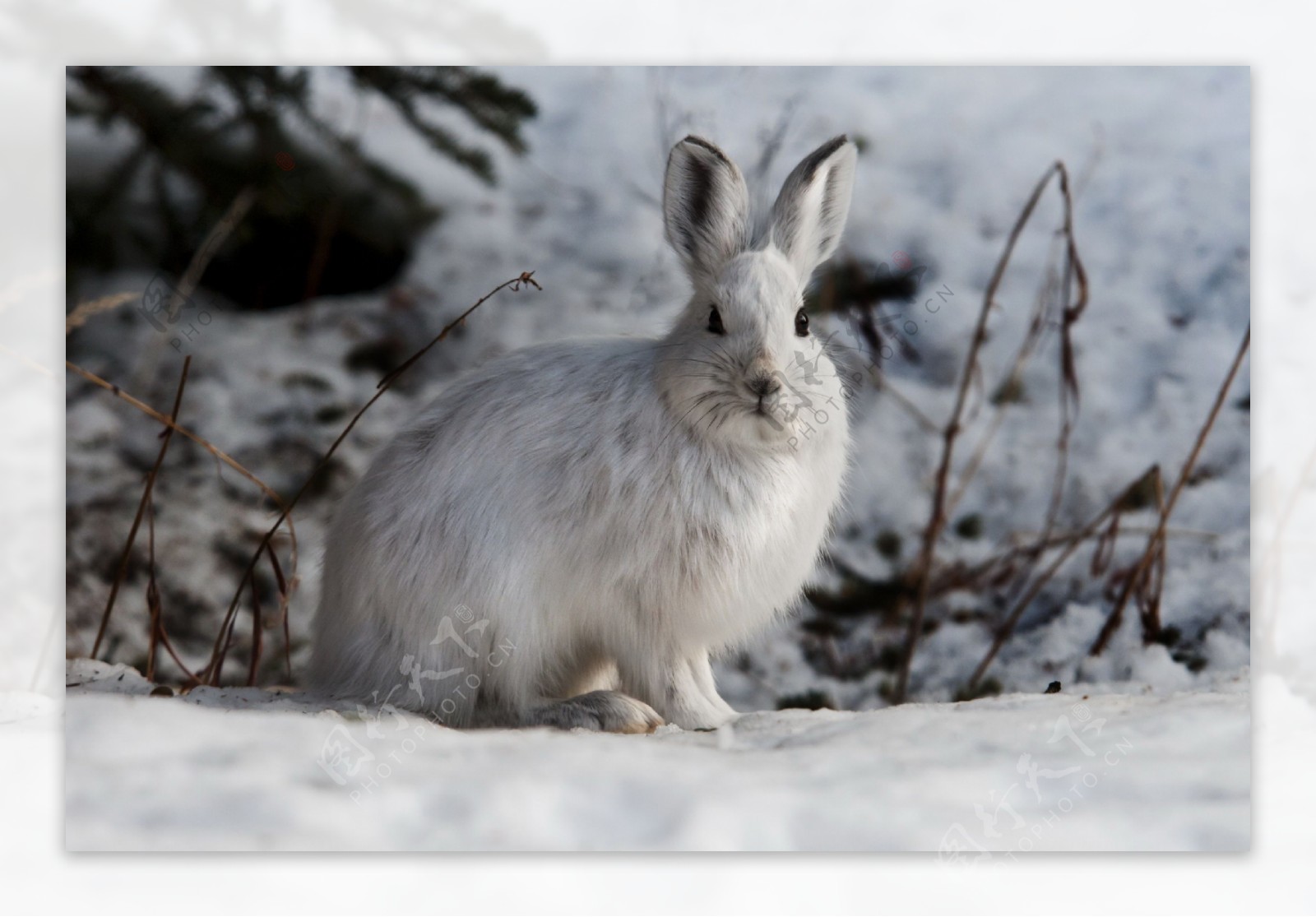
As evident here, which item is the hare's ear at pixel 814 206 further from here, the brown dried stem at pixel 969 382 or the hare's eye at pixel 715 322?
Result: the brown dried stem at pixel 969 382

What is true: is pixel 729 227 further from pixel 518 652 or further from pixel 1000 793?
pixel 1000 793

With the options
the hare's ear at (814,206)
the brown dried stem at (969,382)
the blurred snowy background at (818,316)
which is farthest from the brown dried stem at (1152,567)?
the hare's ear at (814,206)

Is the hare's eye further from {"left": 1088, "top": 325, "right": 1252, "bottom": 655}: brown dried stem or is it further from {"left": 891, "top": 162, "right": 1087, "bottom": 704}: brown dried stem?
{"left": 1088, "top": 325, "right": 1252, "bottom": 655}: brown dried stem

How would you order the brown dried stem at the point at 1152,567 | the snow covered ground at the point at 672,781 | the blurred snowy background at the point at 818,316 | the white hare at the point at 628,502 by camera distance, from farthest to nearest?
the brown dried stem at the point at 1152,567
the blurred snowy background at the point at 818,316
the white hare at the point at 628,502
the snow covered ground at the point at 672,781

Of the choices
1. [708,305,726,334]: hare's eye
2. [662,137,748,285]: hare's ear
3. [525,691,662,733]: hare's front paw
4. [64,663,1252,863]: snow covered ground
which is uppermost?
[662,137,748,285]: hare's ear

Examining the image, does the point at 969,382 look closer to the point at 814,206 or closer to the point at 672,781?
the point at 814,206

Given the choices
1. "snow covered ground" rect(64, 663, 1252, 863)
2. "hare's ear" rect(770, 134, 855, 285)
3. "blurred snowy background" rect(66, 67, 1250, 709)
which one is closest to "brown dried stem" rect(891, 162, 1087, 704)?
"blurred snowy background" rect(66, 67, 1250, 709)
